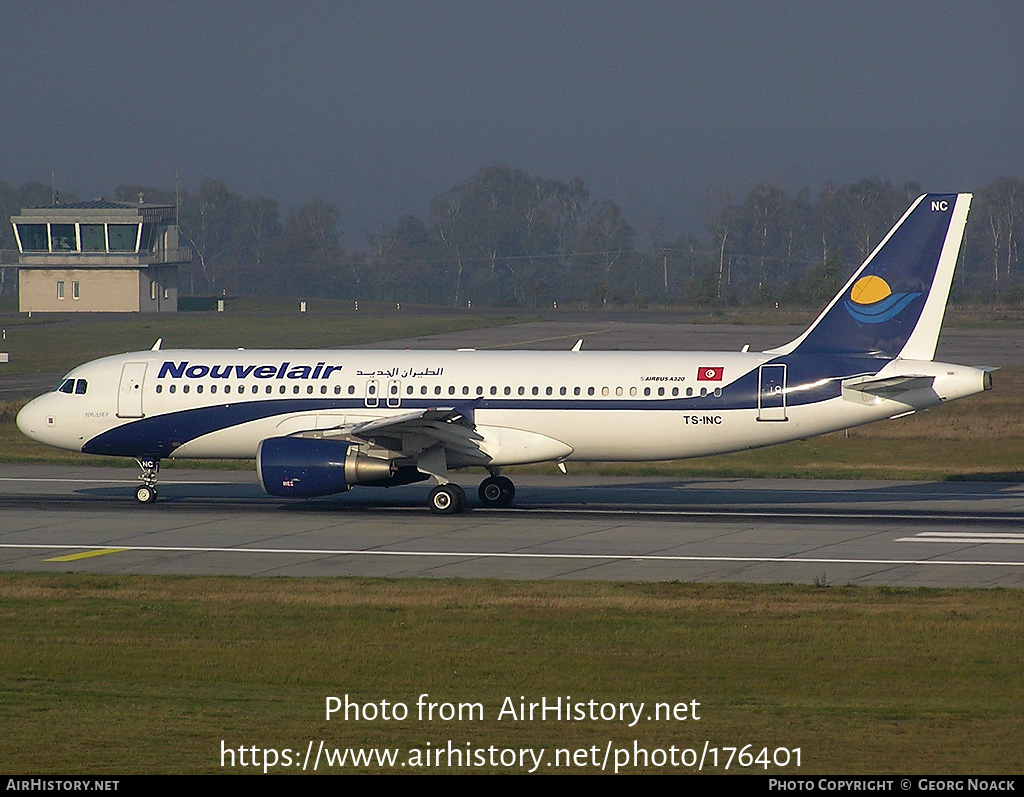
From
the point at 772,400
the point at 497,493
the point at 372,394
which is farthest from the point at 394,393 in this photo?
the point at 772,400

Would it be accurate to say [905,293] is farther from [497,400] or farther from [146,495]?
[146,495]

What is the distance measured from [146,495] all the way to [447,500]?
26.1ft

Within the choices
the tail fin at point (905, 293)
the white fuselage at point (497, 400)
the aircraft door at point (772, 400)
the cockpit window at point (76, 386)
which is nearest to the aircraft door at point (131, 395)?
the white fuselage at point (497, 400)

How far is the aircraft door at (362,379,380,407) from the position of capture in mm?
33531

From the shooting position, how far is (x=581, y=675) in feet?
58.2

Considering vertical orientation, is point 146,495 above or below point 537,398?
below

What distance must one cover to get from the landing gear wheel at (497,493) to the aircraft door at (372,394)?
3515 mm

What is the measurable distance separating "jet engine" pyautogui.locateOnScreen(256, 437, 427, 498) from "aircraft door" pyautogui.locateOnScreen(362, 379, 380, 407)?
180 centimetres

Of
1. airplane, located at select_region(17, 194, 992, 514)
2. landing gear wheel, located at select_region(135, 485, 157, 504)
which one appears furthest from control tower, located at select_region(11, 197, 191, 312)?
airplane, located at select_region(17, 194, 992, 514)

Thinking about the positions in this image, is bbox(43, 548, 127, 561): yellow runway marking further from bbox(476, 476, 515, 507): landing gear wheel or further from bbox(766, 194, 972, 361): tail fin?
bbox(766, 194, 972, 361): tail fin

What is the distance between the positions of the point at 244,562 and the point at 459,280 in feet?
531

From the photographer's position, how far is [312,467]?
103 ft

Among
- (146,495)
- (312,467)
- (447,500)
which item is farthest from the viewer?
(146,495)

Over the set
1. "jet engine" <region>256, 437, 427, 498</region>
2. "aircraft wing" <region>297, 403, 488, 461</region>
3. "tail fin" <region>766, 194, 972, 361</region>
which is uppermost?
"tail fin" <region>766, 194, 972, 361</region>
